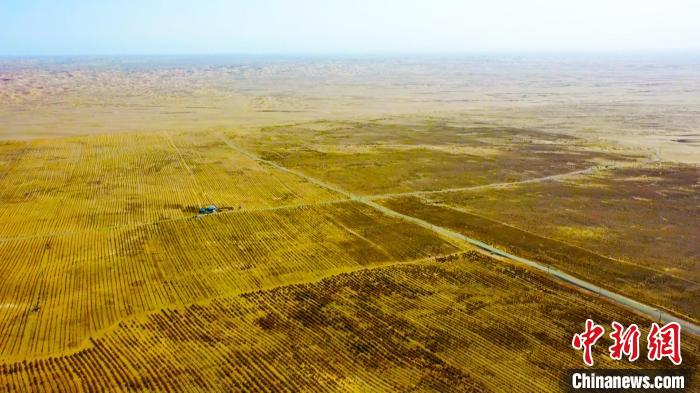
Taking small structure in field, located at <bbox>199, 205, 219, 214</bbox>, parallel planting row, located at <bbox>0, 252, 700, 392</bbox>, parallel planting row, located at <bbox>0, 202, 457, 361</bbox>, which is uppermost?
small structure in field, located at <bbox>199, 205, 219, 214</bbox>

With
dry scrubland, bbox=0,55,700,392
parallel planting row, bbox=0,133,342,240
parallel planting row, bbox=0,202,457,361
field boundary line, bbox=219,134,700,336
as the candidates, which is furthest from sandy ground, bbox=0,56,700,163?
parallel planting row, bbox=0,202,457,361

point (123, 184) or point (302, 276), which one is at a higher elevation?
point (123, 184)

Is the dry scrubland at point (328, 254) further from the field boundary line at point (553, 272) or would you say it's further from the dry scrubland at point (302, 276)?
the field boundary line at point (553, 272)

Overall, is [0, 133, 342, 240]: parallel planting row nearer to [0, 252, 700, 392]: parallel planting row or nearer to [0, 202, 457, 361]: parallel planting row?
[0, 202, 457, 361]: parallel planting row

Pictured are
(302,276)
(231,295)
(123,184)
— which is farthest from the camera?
(123,184)

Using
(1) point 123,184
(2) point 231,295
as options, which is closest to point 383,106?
(1) point 123,184
